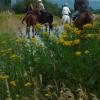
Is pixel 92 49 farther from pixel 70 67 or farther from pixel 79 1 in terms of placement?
pixel 79 1

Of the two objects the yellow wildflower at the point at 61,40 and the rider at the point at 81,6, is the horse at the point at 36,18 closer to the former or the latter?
the rider at the point at 81,6

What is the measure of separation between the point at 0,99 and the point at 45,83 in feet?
2.19

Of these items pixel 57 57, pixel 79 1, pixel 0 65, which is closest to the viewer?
pixel 57 57

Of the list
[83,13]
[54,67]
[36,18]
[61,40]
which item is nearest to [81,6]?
[83,13]

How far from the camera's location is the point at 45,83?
25.7 feet

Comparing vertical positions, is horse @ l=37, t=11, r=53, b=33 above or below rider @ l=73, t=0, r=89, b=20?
below

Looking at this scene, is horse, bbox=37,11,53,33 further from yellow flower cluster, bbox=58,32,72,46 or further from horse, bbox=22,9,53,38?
yellow flower cluster, bbox=58,32,72,46

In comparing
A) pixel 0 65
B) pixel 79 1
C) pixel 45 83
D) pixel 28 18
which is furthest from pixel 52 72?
pixel 28 18

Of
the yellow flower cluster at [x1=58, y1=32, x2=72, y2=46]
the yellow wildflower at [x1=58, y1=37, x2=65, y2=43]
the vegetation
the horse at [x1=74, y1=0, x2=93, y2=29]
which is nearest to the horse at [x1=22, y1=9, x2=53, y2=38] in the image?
the horse at [x1=74, y1=0, x2=93, y2=29]

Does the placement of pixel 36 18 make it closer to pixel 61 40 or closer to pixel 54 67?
pixel 61 40

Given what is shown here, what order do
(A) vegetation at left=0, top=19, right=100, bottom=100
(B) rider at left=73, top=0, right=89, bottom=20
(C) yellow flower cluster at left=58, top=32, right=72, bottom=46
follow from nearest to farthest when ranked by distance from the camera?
1. (A) vegetation at left=0, top=19, right=100, bottom=100
2. (C) yellow flower cluster at left=58, top=32, right=72, bottom=46
3. (B) rider at left=73, top=0, right=89, bottom=20

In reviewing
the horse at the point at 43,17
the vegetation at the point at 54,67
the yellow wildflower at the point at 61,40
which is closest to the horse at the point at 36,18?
the horse at the point at 43,17

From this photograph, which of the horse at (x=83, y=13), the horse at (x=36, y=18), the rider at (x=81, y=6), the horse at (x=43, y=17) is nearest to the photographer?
the horse at (x=83, y=13)

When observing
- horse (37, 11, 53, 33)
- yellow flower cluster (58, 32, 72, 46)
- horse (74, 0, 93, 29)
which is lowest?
horse (37, 11, 53, 33)
